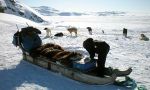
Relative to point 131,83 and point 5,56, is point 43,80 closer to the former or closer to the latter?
point 131,83

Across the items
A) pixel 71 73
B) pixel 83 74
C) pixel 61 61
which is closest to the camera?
pixel 83 74

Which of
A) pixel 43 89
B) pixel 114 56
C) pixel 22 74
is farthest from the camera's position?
pixel 114 56

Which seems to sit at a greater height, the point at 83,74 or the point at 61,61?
the point at 61,61

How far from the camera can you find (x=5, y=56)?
1327cm

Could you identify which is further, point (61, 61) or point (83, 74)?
point (61, 61)

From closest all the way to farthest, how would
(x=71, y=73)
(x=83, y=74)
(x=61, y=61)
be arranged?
(x=83, y=74) < (x=71, y=73) < (x=61, y=61)

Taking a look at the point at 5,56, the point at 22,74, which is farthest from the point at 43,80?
the point at 5,56

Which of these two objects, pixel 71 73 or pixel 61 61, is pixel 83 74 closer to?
pixel 71 73

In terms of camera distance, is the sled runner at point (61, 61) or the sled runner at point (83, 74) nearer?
the sled runner at point (83, 74)

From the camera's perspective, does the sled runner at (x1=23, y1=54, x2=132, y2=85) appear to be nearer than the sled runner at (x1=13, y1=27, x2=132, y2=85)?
Yes

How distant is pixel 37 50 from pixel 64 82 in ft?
7.43

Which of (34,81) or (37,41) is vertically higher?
(37,41)

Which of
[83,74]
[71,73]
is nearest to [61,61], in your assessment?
[71,73]

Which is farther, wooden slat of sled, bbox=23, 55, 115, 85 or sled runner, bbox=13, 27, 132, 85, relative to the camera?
sled runner, bbox=13, 27, 132, 85
